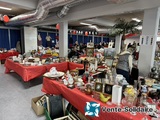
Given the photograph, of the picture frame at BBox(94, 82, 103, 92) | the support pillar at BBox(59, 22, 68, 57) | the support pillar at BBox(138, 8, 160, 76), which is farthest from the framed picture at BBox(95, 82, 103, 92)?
the support pillar at BBox(59, 22, 68, 57)

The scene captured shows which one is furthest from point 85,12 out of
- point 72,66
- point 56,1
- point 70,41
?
point 70,41

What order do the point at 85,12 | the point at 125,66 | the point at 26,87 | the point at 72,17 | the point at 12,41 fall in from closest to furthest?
the point at 125,66 → the point at 26,87 → the point at 85,12 → the point at 72,17 → the point at 12,41

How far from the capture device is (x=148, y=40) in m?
2.69

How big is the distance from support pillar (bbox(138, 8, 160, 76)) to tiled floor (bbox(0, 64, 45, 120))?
8.24 feet

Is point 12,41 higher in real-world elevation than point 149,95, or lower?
higher

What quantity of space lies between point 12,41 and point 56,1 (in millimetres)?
7643

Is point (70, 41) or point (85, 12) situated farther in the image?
point (70, 41)

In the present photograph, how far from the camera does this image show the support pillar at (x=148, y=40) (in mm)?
2580

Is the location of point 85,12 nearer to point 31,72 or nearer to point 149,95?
point 31,72

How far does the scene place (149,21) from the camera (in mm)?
2633

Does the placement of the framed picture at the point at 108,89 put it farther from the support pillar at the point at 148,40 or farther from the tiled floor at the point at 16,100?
the support pillar at the point at 148,40

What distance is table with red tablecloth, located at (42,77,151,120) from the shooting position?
3.92 ft

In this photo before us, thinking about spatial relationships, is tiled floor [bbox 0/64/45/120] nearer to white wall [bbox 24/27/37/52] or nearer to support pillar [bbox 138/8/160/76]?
support pillar [bbox 138/8/160/76]

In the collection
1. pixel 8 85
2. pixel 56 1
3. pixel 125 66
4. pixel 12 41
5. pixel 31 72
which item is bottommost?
pixel 8 85
